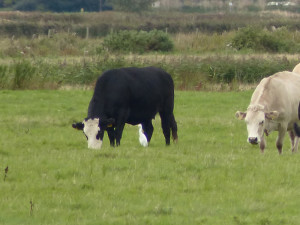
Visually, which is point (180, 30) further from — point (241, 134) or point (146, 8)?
point (241, 134)

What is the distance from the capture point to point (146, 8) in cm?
10094

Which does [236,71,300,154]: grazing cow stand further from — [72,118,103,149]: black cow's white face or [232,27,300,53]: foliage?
[232,27,300,53]: foliage

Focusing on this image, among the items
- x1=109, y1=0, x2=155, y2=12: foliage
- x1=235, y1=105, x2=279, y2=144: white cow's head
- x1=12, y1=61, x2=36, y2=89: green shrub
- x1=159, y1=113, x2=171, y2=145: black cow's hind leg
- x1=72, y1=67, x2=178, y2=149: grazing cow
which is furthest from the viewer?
x1=109, y1=0, x2=155, y2=12: foliage

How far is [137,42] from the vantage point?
51500mm

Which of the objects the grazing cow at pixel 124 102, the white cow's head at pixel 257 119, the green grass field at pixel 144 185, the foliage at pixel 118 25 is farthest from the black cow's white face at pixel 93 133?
the foliage at pixel 118 25

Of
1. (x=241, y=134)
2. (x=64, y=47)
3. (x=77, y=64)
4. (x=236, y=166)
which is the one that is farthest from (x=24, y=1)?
(x=236, y=166)

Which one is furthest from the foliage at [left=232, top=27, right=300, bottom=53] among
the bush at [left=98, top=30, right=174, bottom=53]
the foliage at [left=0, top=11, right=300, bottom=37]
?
the foliage at [left=0, top=11, right=300, bottom=37]

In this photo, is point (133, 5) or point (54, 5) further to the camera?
point (54, 5)

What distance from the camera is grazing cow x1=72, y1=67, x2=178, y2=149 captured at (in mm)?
16531

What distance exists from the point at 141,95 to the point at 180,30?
51.6m

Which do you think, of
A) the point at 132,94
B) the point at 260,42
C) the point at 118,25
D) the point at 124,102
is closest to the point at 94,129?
the point at 124,102

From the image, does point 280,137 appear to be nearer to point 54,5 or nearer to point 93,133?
point 93,133

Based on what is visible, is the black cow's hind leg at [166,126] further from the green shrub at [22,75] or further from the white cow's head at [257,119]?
the green shrub at [22,75]

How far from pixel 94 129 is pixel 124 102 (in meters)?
1.25
